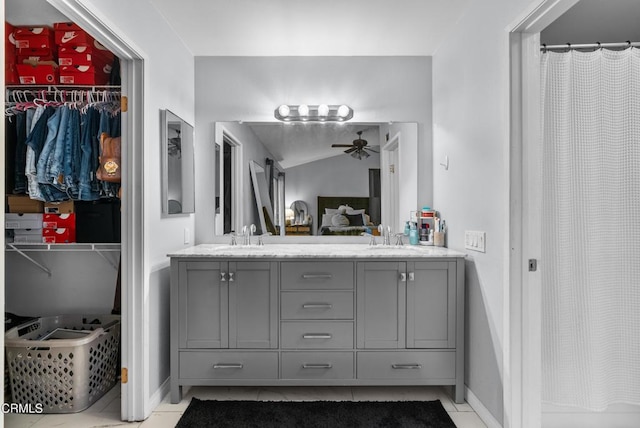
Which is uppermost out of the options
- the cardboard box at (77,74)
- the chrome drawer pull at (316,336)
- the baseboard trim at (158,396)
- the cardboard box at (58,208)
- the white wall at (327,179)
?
the cardboard box at (77,74)

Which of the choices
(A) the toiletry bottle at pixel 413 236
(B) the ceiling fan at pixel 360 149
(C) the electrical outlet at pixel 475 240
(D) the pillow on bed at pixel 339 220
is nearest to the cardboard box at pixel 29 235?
(D) the pillow on bed at pixel 339 220

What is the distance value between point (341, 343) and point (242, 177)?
60.1 inches

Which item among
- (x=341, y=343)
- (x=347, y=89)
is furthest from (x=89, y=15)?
(x=341, y=343)

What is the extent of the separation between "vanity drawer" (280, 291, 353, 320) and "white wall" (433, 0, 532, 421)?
769mm

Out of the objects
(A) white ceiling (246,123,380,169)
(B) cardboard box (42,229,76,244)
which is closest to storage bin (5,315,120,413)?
(B) cardboard box (42,229,76,244)

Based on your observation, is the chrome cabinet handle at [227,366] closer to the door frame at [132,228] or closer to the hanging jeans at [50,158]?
the door frame at [132,228]

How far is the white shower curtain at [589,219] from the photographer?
75.7 inches

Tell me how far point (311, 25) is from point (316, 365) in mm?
2227

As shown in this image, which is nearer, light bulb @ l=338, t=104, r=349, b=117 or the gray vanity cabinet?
the gray vanity cabinet

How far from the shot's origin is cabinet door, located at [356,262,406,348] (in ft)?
7.78

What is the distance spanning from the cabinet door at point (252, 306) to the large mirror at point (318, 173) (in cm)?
78

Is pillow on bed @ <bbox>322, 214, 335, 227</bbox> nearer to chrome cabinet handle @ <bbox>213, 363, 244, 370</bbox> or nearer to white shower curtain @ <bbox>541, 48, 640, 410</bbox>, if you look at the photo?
chrome cabinet handle @ <bbox>213, 363, 244, 370</bbox>

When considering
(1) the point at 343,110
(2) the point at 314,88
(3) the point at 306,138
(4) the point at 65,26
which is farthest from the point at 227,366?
(4) the point at 65,26

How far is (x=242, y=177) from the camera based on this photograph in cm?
311
